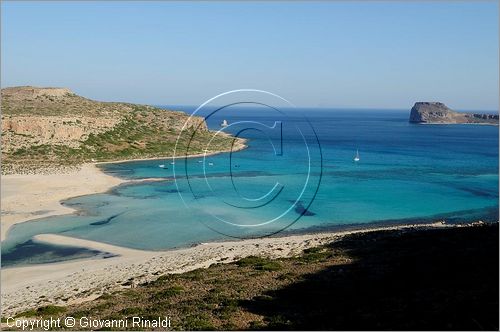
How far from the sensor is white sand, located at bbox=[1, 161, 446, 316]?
26156mm

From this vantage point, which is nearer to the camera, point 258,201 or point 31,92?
point 258,201

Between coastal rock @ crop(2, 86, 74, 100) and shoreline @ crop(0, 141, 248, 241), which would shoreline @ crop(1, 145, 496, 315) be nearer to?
shoreline @ crop(0, 141, 248, 241)

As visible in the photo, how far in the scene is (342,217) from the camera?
48.4 m

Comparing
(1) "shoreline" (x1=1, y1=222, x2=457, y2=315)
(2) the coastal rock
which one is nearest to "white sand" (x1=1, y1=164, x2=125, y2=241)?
(1) "shoreline" (x1=1, y1=222, x2=457, y2=315)

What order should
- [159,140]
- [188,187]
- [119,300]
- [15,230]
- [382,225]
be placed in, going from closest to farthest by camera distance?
[119,300] < [15,230] < [382,225] < [188,187] < [159,140]

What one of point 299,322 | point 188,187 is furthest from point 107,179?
point 299,322

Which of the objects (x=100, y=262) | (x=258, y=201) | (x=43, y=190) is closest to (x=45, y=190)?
(x=43, y=190)

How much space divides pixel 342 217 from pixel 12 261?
29.7 metres

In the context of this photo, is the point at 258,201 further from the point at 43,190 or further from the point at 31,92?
the point at 31,92

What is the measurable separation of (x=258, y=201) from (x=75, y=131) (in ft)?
159

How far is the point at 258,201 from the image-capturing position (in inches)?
2211

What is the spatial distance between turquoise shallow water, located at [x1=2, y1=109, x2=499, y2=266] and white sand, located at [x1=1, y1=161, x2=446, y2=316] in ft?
5.92

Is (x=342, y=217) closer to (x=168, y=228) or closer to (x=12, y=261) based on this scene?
(x=168, y=228)

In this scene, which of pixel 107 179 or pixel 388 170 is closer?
pixel 107 179
